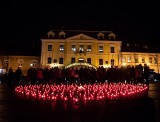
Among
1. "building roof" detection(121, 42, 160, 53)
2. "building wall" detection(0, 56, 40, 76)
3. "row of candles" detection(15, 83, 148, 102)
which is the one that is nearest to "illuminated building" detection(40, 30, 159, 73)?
"building roof" detection(121, 42, 160, 53)

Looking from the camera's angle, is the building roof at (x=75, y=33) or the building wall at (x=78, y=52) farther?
the building roof at (x=75, y=33)

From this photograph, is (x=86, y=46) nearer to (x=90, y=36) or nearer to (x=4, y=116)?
(x=90, y=36)

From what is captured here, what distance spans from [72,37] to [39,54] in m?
10.0

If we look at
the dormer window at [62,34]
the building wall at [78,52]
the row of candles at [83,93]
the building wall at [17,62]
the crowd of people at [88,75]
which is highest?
the dormer window at [62,34]

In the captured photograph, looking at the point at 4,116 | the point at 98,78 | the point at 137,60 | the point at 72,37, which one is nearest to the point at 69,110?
the point at 4,116

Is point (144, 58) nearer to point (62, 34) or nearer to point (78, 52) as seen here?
point (78, 52)

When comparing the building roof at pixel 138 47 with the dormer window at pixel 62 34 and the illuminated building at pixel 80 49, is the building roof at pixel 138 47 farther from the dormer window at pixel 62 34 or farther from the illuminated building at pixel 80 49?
the dormer window at pixel 62 34

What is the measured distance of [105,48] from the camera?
6372 cm

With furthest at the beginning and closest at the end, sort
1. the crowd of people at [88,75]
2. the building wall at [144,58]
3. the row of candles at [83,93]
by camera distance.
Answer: the building wall at [144,58], the crowd of people at [88,75], the row of candles at [83,93]

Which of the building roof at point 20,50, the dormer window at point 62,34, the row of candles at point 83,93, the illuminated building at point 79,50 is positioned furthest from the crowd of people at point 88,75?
the building roof at point 20,50

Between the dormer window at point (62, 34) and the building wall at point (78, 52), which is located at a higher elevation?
the dormer window at point (62, 34)

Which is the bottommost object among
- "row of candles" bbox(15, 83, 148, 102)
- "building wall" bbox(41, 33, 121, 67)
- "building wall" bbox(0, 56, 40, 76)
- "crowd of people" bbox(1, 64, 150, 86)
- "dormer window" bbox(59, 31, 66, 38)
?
"row of candles" bbox(15, 83, 148, 102)

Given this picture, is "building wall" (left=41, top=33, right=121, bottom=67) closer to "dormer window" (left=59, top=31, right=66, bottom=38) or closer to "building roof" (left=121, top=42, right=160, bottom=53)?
"dormer window" (left=59, top=31, right=66, bottom=38)

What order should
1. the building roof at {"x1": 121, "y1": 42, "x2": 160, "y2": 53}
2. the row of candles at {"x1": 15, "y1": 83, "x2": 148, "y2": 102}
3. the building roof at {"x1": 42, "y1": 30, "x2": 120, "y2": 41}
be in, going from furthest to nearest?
the building roof at {"x1": 121, "y1": 42, "x2": 160, "y2": 53}
the building roof at {"x1": 42, "y1": 30, "x2": 120, "y2": 41}
the row of candles at {"x1": 15, "y1": 83, "x2": 148, "y2": 102}
